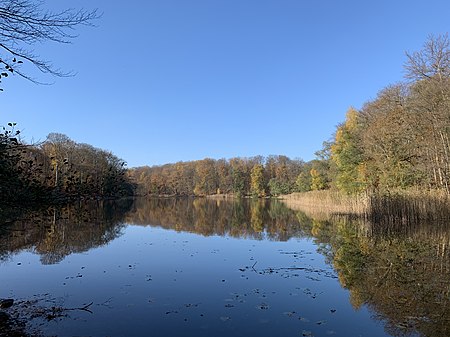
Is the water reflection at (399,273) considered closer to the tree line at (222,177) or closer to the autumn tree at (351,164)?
the autumn tree at (351,164)

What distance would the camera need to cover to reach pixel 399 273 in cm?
820

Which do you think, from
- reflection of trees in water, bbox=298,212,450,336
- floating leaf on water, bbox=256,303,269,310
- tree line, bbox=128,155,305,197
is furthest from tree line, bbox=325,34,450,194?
tree line, bbox=128,155,305,197

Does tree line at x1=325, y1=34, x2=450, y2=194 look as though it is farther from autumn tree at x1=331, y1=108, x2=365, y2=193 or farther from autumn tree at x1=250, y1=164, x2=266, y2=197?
autumn tree at x1=250, y1=164, x2=266, y2=197

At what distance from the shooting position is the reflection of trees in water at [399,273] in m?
5.47

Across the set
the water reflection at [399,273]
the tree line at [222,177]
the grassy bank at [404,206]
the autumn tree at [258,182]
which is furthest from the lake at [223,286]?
the autumn tree at [258,182]

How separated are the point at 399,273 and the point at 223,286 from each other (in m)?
4.28

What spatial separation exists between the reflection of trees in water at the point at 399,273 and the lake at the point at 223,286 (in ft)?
0.09

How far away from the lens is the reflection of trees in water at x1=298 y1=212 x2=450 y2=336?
18.0ft

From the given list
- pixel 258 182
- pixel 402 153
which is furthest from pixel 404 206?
pixel 258 182

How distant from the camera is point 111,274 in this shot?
28.2ft

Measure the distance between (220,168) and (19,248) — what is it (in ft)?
261

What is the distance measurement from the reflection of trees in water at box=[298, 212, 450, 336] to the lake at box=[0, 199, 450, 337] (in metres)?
0.03

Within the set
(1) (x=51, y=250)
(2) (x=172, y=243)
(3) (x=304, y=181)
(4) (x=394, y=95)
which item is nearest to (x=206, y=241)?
(2) (x=172, y=243)

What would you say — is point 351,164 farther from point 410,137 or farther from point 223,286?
point 223,286
